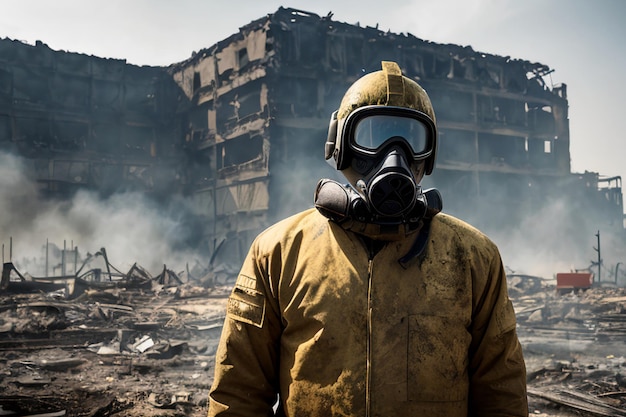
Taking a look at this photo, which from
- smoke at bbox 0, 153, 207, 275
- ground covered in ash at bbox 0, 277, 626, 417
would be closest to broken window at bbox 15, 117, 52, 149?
smoke at bbox 0, 153, 207, 275

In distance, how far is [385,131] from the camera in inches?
77.3

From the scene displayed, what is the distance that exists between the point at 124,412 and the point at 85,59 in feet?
87.3

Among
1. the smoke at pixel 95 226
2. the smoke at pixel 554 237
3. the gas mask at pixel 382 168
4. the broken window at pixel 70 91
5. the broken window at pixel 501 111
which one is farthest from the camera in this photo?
the broken window at pixel 501 111

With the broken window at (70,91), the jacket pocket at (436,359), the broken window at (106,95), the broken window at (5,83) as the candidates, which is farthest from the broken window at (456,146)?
the jacket pocket at (436,359)

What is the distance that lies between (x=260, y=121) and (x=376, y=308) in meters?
23.8

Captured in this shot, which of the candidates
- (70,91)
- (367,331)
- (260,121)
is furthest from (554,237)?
(367,331)

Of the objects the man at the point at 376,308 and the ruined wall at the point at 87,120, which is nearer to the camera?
the man at the point at 376,308

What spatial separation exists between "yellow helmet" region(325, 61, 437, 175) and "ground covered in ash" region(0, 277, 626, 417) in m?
5.23

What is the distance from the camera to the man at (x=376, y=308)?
5.78 feet

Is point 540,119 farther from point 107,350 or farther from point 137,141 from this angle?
point 107,350

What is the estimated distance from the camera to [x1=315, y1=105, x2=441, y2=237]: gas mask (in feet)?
6.03

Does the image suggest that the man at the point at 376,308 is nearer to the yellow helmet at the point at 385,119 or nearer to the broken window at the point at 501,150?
the yellow helmet at the point at 385,119

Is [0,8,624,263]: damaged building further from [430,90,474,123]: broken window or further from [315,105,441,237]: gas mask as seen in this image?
[315,105,441,237]: gas mask

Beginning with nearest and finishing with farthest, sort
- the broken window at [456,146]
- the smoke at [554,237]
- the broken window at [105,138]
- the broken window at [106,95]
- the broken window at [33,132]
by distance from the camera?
the broken window at [33,132] → the broken window at [105,138] → the broken window at [106,95] → the broken window at [456,146] → the smoke at [554,237]
